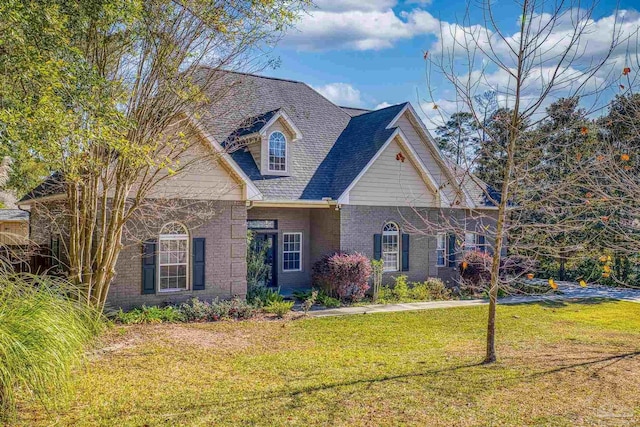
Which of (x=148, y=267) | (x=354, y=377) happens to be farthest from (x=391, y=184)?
(x=354, y=377)

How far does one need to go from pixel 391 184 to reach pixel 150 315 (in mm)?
9232

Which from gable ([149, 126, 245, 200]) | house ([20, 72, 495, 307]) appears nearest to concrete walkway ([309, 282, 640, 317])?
house ([20, 72, 495, 307])

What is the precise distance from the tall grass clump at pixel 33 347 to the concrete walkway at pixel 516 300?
338 inches

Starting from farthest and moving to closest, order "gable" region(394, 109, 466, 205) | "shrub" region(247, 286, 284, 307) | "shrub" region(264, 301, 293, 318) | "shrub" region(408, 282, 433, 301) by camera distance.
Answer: "gable" region(394, 109, 466, 205) < "shrub" region(408, 282, 433, 301) < "shrub" region(247, 286, 284, 307) < "shrub" region(264, 301, 293, 318)

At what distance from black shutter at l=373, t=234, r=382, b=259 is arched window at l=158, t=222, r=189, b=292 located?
21.8 ft

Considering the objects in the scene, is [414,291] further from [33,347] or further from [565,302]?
[33,347]

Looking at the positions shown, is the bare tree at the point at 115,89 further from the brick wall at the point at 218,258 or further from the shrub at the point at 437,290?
the shrub at the point at 437,290

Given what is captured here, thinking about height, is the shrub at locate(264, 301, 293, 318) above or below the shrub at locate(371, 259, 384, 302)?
below

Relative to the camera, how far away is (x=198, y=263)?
14.2 meters

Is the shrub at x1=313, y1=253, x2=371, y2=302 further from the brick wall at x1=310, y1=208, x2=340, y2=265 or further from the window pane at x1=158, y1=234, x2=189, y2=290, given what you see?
the window pane at x1=158, y1=234, x2=189, y2=290

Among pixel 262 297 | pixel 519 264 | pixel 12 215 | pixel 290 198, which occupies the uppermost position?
pixel 290 198

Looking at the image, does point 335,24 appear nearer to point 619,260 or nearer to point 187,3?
point 187,3

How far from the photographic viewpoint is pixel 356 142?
18828mm

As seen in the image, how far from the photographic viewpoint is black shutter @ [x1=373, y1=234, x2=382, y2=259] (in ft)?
58.3
